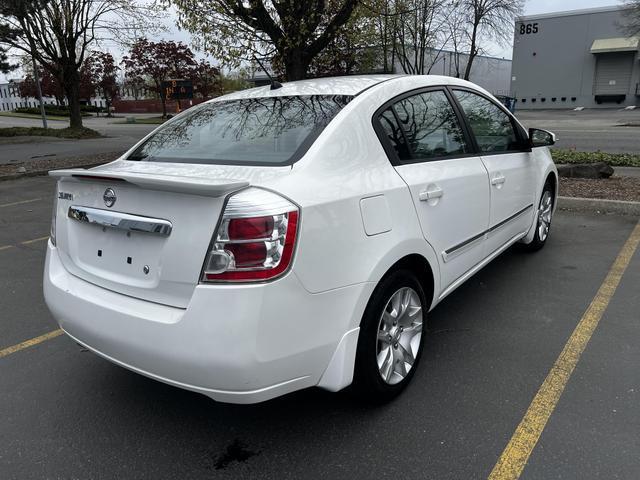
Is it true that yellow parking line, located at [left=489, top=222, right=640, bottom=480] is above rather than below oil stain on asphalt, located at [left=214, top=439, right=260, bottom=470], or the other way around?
above

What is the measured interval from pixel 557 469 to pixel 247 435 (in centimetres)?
144

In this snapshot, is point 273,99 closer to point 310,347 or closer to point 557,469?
point 310,347

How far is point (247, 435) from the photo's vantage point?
102 inches

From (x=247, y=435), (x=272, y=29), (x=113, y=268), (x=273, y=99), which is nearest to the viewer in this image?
(x=113, y=268)

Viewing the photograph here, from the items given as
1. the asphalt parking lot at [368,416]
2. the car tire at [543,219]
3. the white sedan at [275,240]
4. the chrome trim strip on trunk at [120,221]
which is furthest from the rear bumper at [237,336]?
the car tire at [543,219]

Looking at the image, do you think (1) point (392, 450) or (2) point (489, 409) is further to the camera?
(2) point (489, 409)

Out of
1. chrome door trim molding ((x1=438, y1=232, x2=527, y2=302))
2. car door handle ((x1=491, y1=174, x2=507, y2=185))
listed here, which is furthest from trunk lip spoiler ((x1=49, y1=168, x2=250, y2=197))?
car door handle ((x1=491, y1=174, x2=507, y2=185))

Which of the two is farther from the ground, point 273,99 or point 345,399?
point 273,99

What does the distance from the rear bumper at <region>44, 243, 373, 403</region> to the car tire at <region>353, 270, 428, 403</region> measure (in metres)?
0.13

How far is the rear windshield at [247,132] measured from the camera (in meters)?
2.60

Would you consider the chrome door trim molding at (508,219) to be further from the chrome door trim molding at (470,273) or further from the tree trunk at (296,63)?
the tree trunk at (296,63)

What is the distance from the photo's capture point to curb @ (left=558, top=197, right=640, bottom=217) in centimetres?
661

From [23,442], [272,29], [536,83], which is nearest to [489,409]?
[23,442]

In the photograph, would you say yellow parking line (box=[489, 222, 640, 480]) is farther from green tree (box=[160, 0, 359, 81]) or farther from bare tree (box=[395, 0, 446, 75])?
bare tree (box=[395, 0, 446, 75])
